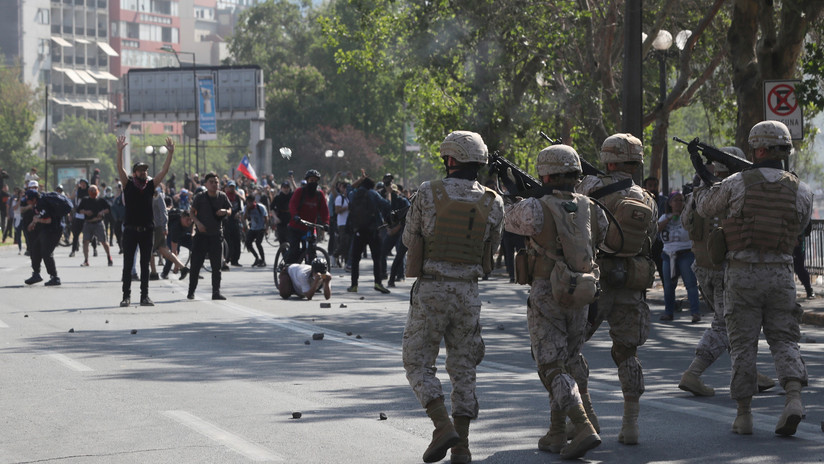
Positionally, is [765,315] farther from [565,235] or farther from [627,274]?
[565,235]

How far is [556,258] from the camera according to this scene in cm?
680

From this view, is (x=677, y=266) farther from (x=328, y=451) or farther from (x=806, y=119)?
(x=806, y=119)

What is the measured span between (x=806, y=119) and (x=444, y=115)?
11.3 meters

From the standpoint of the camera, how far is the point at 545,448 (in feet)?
22.8

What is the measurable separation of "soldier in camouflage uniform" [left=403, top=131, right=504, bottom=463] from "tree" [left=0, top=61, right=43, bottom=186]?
3260 inches

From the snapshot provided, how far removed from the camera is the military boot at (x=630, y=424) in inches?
280

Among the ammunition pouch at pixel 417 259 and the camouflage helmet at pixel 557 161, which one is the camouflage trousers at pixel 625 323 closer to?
the camouflage helmet at pixel 557 161

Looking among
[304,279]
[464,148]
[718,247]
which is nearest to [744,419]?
[718,247]

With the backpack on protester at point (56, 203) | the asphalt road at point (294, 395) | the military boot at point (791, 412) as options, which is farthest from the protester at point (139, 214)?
the military boot at point (791, 412)

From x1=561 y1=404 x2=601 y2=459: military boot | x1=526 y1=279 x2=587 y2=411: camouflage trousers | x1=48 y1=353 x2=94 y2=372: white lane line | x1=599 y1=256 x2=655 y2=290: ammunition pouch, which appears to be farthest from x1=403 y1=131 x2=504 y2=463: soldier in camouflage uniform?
x1=48 y1=353 x2=94 y2=372: white lane line

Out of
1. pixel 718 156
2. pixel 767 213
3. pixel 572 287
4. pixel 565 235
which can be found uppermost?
pixel 718 156

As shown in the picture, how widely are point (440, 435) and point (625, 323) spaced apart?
4.64 feet

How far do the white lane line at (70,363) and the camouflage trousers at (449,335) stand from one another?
15.3ft

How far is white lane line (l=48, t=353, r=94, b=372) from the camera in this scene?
10648mm
